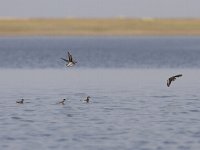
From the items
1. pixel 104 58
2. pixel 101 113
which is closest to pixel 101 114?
pixel 101 113

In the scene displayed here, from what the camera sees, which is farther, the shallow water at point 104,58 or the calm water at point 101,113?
the shallow water at point 104,58

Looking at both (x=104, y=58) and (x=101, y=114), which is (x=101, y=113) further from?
(x=104, y=58)

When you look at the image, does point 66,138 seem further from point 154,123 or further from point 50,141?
point 154,123

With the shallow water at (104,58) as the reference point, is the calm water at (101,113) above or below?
below

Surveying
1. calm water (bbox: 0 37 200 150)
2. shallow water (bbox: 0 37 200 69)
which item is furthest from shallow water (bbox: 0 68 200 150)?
shallow water (bbox: 0 37 200 69)

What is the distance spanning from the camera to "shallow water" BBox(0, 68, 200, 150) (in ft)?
79.8

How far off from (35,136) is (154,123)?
4809 millimetres

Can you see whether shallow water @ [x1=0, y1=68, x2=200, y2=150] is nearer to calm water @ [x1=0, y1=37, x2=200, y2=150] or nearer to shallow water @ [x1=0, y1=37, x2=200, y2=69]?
calm water @ [x1=0, y1=37, x2=200, y2=150]

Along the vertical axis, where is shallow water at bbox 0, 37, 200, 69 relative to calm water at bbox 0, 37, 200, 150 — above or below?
above

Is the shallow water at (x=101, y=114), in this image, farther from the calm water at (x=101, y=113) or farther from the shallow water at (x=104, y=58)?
the shallow water at (x=104, y=58)

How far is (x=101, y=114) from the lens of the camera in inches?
1208

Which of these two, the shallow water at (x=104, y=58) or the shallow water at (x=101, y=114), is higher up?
the shallow water at (x=104, y=58)

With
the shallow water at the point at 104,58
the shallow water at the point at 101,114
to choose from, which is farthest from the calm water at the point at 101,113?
the shallow water at the point at 104,58

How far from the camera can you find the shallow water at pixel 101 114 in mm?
24328
